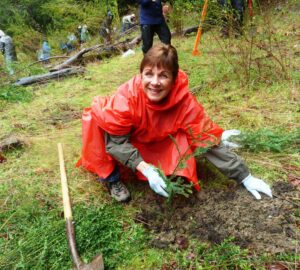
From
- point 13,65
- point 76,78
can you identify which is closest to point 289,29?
point 76,78

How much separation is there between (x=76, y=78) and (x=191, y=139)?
13.1ft

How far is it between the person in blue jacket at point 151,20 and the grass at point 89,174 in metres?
0.55

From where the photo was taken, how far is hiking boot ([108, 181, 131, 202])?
242cm

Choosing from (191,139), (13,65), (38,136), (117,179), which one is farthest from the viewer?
(13,65)

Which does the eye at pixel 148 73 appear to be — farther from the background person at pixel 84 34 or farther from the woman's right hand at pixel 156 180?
the background person at pixel 84 34

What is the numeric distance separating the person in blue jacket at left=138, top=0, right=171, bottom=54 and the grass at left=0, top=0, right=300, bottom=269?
1.79 feet

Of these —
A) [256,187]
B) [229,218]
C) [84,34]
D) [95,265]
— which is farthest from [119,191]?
[84,34]

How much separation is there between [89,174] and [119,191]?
0.50 metres

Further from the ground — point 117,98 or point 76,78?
point 117,98

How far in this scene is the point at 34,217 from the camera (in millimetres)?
2332

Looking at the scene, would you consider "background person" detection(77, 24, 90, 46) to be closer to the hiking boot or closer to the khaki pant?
the hiking boot

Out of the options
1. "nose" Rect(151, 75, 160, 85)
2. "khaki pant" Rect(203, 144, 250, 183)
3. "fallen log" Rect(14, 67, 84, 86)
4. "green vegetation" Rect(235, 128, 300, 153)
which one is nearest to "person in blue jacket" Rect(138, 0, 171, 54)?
"fallen log" Rect(14, 67, 84, 86)

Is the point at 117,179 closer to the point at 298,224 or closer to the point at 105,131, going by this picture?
the point at 105,131

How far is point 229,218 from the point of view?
2055 millimetres
